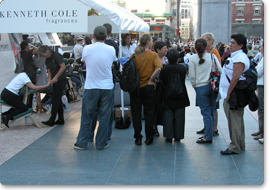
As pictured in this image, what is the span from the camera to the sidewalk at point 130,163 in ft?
12.2

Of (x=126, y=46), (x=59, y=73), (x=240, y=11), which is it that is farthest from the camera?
(x=240, y=11)

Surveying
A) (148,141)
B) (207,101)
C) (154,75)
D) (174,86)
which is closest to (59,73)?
(154,75)

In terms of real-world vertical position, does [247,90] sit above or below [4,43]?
below

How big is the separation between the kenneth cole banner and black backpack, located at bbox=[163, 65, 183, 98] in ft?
5.68

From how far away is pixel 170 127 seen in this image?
5137 millimetres

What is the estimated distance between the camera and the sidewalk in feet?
12.2

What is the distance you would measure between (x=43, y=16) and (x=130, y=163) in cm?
304

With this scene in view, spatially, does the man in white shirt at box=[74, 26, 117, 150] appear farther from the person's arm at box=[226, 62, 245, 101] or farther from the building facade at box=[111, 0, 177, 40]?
the building facade at box=[111, 0, 177, 40]

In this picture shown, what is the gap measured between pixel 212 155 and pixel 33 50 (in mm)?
4852

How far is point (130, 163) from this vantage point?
426 centimetres

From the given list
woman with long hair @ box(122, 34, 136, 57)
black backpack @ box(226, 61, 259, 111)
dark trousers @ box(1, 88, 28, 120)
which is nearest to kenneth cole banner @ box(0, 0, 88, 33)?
dark trousers @ box(1, 88, 28, 120)

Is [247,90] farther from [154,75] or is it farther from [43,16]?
[43,16]
